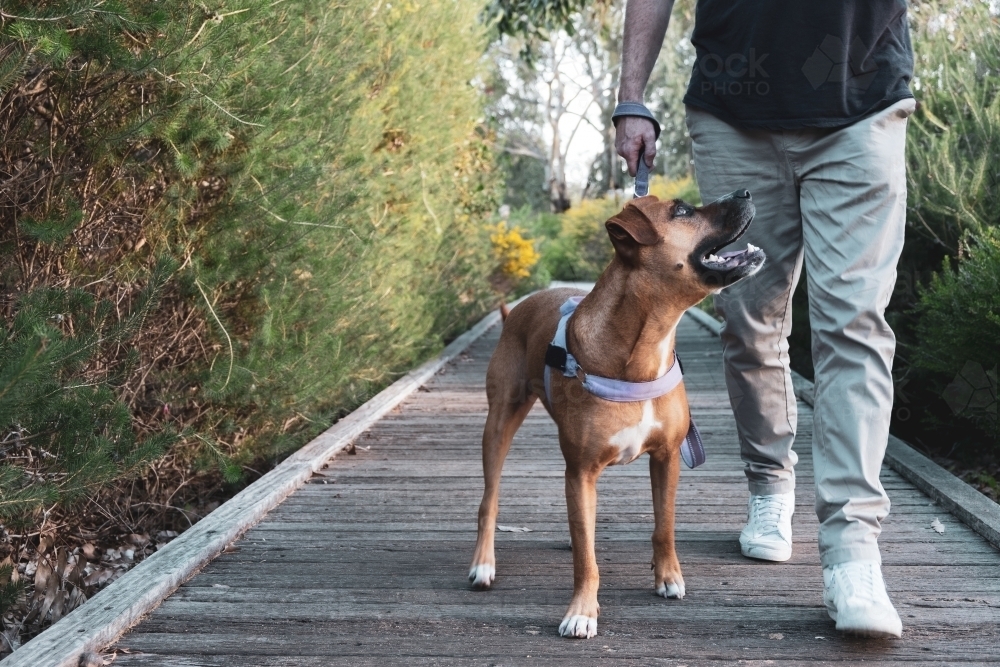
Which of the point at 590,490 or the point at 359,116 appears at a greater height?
the point at 359,116

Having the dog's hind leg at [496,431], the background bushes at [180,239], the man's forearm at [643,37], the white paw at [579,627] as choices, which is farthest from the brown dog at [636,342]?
the background bushes at [180,239]

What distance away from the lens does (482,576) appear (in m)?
3.45

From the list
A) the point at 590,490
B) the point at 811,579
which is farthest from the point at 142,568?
the point at 811,579

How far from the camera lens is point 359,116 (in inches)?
249

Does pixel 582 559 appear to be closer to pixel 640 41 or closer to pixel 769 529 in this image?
pixel 769 529

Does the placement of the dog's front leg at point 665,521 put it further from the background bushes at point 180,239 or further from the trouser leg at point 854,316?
the background bushes at point 180,239

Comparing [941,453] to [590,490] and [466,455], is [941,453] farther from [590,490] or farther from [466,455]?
[590,490]

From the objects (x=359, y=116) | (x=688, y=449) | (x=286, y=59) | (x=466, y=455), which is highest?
(x=286, y=59)

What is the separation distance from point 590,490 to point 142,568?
5.25ft

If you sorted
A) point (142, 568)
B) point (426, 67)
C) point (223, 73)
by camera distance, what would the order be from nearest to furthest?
point (142, 568) → point (223, 73) → point (426, 67)

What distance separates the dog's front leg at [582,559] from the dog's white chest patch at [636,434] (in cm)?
12

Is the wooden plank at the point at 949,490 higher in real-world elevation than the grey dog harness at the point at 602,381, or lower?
lower

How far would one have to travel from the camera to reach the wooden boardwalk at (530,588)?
2.89 meters

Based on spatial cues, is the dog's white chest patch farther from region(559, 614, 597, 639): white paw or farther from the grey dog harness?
region(559, 614, 597, 639): white paw
